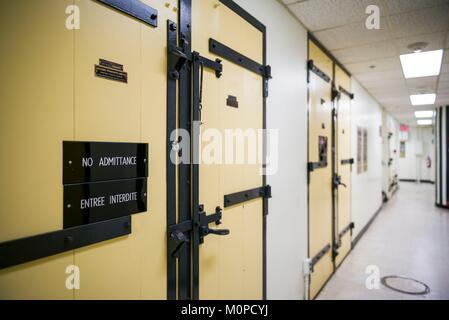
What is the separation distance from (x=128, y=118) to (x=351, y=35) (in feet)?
8.63

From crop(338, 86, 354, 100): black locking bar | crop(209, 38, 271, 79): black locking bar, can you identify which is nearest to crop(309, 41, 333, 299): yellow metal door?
crop(338, 86, 354, 100): black locking bar

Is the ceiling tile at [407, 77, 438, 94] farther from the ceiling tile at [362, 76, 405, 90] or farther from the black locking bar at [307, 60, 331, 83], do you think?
the black locking bar at [307, 60, 331, 83]

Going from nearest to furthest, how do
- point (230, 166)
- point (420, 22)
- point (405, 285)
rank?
point (230, 166) → point (420, 22) → point (405, 285)

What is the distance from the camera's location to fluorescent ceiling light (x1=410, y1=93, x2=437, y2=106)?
19.1 feet

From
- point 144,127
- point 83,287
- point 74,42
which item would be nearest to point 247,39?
point 144,127

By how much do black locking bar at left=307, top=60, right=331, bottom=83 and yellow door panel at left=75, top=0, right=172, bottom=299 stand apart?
1.80 m

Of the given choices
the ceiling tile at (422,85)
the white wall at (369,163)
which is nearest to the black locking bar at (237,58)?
the white wall at (369,163)

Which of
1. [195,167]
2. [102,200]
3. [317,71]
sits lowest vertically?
[102,200]

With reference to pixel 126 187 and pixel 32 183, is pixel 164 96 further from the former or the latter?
pixel 32 183

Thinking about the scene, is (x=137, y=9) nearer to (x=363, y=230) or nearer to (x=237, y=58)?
(x=237, y=58)

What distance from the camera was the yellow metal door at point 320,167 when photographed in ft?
9.15

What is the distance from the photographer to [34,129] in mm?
805

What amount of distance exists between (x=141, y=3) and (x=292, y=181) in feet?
5.77

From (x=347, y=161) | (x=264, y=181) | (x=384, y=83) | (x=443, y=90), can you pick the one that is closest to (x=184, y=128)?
(x=264, y=181)
